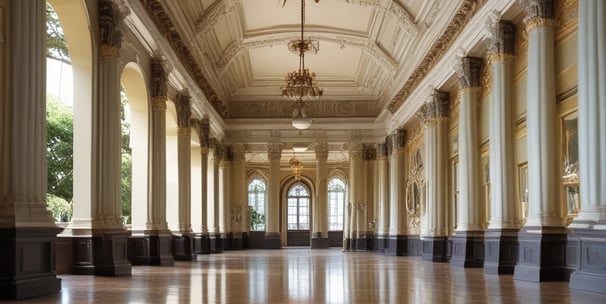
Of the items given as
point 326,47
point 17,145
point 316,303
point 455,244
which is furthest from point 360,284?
point 326,47

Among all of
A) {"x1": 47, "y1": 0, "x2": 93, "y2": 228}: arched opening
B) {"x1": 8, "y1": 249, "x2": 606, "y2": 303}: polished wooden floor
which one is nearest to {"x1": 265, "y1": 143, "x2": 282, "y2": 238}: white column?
{"x1": 47, "y1": 0, "x2": 93, "y2": 228}: arched opening

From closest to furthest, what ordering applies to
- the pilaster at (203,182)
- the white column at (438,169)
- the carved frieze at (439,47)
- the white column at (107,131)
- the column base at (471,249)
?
the white column at (107,131)
the carved frieze at (439,47)
the column base at (471,249)
the white column at (438,169)
the pilaster at (203,182)

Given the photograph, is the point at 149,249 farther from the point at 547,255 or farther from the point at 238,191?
the point at 238,191

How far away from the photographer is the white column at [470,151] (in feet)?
54.0

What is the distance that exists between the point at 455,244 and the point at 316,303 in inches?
401

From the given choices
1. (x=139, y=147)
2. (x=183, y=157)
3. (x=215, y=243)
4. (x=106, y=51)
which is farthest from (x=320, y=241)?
(x=106, y=51)

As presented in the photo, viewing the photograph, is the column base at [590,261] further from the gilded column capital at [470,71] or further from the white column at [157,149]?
the white column at [157,149]

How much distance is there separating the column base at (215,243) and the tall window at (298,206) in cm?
1703

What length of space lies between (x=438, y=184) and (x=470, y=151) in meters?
3.70

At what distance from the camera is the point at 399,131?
28.0m

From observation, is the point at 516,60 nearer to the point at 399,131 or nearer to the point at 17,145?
the point at 17,145

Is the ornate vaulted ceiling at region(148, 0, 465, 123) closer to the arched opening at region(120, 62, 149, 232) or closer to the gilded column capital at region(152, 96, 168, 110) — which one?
the gilded column capital at region(152, 96, 168, 110)

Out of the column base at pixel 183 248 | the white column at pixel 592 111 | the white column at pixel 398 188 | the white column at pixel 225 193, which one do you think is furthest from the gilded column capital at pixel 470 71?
the white column at pixel 225 193

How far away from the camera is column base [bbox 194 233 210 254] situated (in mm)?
25798
